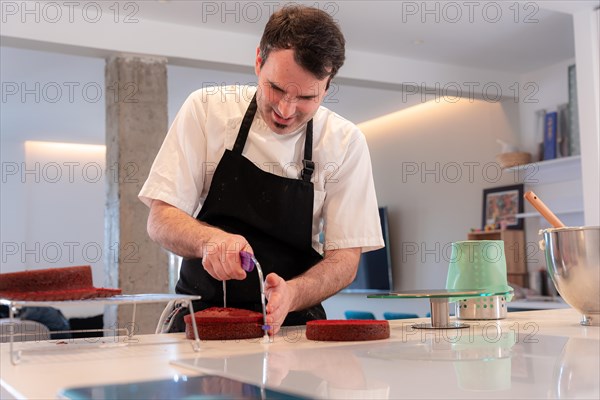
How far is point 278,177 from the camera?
70.2 inches

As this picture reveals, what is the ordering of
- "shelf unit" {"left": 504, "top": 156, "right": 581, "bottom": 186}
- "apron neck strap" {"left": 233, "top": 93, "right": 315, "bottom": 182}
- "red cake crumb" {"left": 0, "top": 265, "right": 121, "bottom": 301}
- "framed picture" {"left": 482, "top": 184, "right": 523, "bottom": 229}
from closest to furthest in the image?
1. "red cake crumb" {"left": 0, "top": 265, "right": 121, "bottom": 301}
2. "apron neck strap" {"left": 233, "top": 93, "right": 315, "bottom": 182}
3. "shelf unit" {"left": 504, "top": 156, "right": 581, "bottom": 186}
4. "framed picture" {"left": 482, "top": 184, "right": 523, "bottom": 229}

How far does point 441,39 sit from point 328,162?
13.8 feet

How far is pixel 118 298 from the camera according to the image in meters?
1.08

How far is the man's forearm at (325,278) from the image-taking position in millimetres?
1622

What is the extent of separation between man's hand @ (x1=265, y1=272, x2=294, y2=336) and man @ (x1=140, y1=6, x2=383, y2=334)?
0.17 meters

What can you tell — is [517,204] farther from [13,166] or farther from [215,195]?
[13,166]

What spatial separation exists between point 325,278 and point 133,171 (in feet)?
12.4

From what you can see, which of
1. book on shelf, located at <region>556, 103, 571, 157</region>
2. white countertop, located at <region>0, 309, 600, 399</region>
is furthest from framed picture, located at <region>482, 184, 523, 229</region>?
white countertop, located at <region>0, 309, 600, 399</region>

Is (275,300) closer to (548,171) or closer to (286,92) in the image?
(286,92)

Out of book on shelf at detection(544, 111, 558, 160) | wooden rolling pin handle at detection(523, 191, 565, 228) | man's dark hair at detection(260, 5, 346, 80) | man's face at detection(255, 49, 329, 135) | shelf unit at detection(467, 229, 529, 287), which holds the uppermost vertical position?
book on shelf at detection(544, 111, 558, 160)

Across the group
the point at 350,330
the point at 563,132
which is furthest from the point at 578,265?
the point at 563,132

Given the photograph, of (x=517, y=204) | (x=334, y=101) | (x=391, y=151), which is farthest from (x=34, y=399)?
(x=391, y=151)

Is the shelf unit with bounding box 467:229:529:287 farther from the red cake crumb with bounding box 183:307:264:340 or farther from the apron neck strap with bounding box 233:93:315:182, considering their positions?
the red cake crumb with bounding box 183:307:264:340

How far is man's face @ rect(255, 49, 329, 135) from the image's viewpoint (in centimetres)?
171
